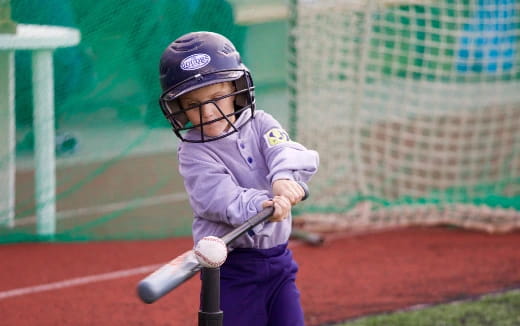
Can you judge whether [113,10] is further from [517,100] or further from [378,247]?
[517,100]

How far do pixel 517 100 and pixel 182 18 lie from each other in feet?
11.1

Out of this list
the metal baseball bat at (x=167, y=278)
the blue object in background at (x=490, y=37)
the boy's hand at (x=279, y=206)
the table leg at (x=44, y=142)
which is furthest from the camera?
the blue object in background at (x=490, y=37)

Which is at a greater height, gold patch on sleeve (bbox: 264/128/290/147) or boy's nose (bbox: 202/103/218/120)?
boy's nose (bbox: 202/103/218/120)

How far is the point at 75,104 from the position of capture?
4.93m

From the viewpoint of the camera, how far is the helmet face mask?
105 inches

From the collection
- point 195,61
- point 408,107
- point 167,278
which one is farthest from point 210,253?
point 408,107

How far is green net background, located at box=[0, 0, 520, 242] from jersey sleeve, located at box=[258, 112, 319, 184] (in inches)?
82.1

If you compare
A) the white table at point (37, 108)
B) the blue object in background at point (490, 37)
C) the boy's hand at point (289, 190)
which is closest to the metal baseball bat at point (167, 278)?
the boy's hand at point (289, 190)

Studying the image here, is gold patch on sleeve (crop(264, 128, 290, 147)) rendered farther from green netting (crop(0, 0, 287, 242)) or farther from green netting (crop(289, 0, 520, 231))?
green netting (crop(289, 0, 520, 231))

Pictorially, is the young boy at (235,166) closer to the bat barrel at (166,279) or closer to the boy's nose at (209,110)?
the boy's nose at (209,110)

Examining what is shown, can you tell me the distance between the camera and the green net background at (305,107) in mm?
4871

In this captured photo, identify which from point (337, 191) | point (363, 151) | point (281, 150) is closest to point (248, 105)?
point (281, 150)

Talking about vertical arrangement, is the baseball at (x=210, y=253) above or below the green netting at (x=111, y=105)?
above

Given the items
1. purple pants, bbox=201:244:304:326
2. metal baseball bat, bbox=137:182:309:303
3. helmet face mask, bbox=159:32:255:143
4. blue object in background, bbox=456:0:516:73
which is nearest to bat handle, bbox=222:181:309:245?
→ metal baseball bat, bbox=137:182:309:303
